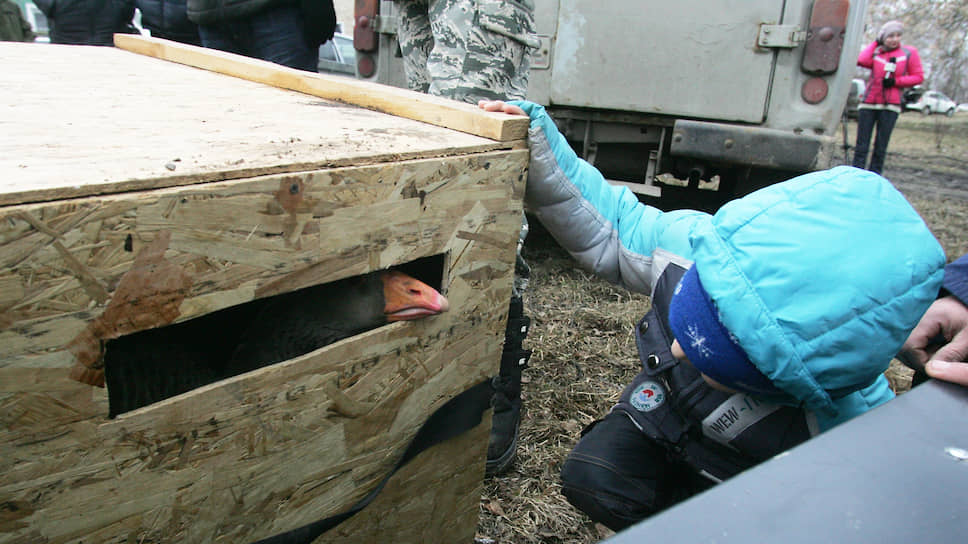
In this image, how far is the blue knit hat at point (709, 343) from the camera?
118 cm

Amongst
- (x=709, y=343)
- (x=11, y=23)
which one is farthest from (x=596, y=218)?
(x=11, y=23)

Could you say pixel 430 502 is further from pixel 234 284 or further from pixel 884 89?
pixel 884 89

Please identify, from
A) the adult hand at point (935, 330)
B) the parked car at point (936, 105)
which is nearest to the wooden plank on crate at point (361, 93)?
the adult hand at point (935, 330)

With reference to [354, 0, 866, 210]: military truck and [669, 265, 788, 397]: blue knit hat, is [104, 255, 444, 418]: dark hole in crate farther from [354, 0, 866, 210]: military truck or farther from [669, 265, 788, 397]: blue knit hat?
[354, 0, 866, 210]: military truck

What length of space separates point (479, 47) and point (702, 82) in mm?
2075

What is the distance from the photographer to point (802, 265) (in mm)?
1076

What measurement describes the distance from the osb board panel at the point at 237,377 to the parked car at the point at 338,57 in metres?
6.89

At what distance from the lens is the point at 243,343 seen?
1.28 m

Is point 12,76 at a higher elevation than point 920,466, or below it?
higher

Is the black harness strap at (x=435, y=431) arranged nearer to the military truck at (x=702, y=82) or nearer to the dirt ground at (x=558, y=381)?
the dirt ground at (x=558, y=381)

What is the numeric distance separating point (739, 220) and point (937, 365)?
40 centimetres

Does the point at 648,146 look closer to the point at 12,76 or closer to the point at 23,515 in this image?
the point at 12,76

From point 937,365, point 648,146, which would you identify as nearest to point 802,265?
point 937,365

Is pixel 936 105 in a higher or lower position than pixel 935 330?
higher
